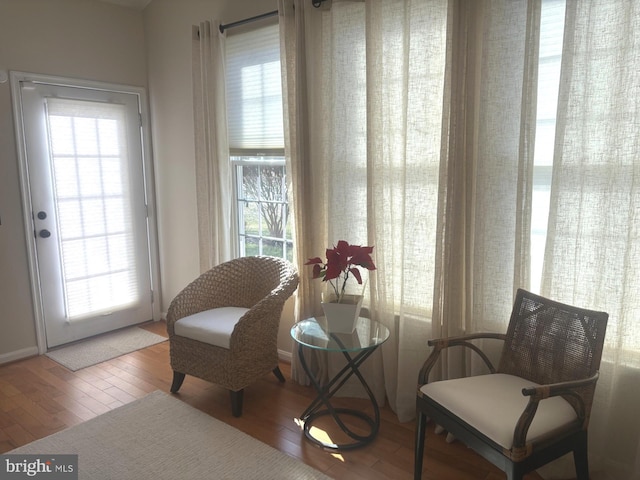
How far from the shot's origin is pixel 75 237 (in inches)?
148

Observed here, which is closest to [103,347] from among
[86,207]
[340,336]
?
[86,207]

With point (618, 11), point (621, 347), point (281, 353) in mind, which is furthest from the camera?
point (281, 353)

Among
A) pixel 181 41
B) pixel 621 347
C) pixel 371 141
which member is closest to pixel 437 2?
pixel 371 141

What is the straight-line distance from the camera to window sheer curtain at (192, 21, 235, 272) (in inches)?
132

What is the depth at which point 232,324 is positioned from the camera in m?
2.77

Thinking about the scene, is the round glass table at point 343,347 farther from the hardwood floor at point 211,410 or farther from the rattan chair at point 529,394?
the rattan chair at point 529,394

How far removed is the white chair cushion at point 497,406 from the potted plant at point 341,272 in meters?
0.55

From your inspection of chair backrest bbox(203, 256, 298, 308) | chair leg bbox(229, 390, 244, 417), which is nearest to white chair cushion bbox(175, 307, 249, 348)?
chair backrest bbox(203, 256, 298, 308)

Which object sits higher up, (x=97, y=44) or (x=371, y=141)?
(x=97, y=44)

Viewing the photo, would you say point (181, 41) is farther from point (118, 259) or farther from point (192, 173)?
Result: point (118, 259)

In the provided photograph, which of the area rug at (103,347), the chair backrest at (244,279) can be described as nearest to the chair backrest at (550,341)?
the chair backrest at (244,279)

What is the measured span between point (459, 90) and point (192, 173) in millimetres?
2329

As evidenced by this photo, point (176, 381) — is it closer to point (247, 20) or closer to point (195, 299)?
point (195, 299)

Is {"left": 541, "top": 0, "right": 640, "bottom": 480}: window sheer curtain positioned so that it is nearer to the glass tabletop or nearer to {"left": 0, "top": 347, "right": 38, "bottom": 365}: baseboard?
the glass tabletop
